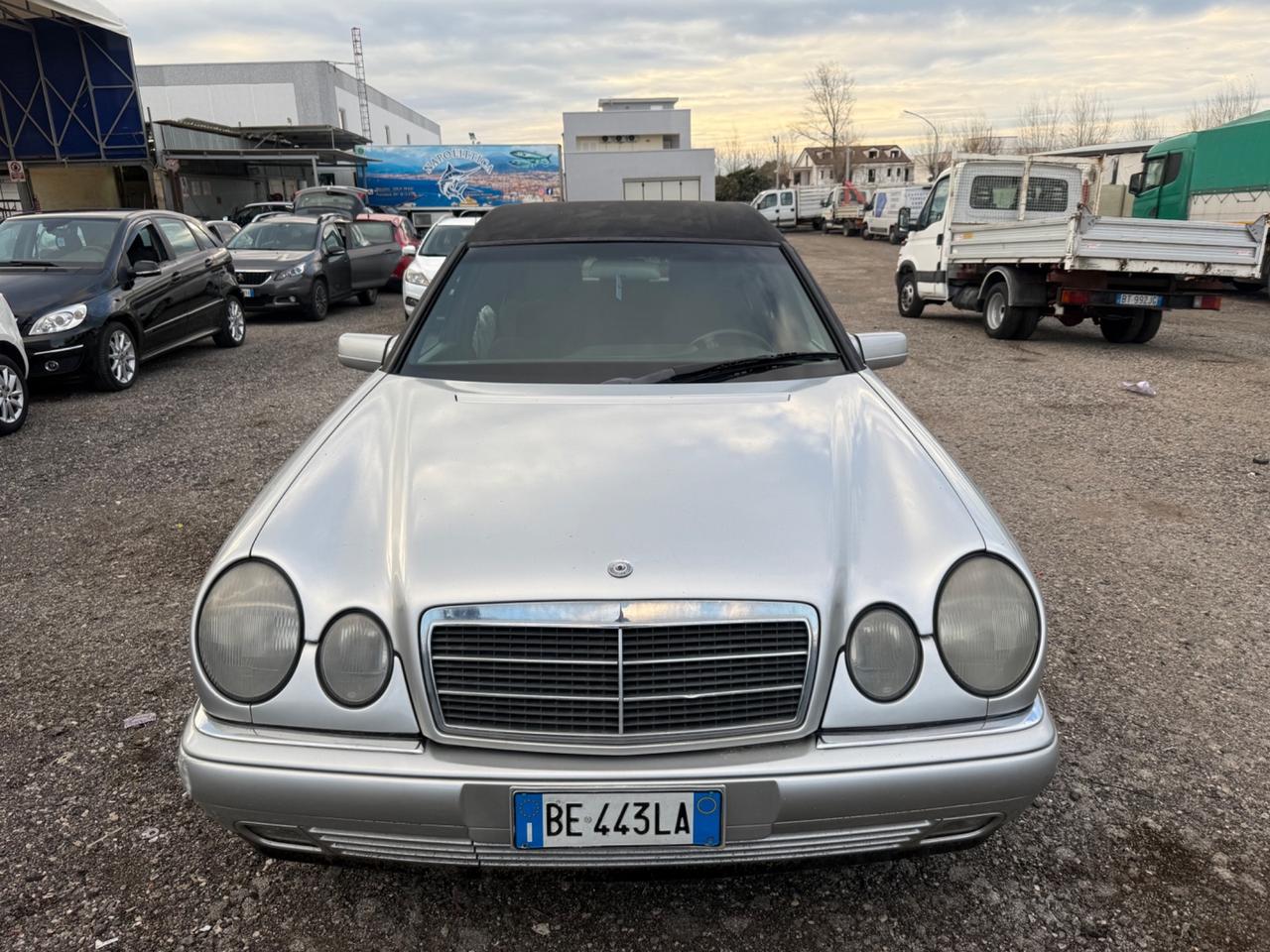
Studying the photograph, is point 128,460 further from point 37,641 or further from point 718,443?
point 718,443

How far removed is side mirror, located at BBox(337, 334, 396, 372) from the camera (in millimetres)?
3424

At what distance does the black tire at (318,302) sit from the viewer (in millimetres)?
13018

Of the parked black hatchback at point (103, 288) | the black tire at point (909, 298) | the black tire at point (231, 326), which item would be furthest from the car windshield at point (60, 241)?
the black tire at point (909, 298)

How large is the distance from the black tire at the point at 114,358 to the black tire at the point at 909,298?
33.9ft

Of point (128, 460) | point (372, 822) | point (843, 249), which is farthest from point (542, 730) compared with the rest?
point (843, 249)

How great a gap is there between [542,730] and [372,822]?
388 millimetres

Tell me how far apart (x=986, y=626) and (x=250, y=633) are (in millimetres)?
1627

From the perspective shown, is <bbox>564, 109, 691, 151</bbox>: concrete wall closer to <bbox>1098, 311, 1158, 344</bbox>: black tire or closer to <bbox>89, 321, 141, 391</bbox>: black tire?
<bbox>1098, 311, 1158, 344</bbox>: black tire

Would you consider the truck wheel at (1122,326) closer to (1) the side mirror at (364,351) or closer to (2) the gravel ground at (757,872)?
(2) the gravel ground at (757,872)

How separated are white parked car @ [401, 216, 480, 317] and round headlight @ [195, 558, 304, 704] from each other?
894 centimetres

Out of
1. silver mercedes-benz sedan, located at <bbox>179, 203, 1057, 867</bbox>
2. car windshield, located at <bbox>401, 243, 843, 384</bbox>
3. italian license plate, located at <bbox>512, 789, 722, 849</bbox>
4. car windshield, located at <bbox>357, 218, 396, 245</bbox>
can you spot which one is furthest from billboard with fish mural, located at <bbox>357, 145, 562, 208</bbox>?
italian license plate, located at <bbox>512, 789, 722, 849</bbox>

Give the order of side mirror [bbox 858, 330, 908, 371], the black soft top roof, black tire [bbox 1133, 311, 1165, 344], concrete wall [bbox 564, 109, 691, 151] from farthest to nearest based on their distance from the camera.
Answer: concrete wall [bbox 564, 109, 691, 151] < black tire [bbox 1133, 311, 1165, 344] < the black soft top roof < side mirror [bbox 858, 330, 908, 371]

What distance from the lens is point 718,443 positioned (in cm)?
235

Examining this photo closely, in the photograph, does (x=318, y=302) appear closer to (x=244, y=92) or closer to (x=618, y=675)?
(x=618, y=675)
